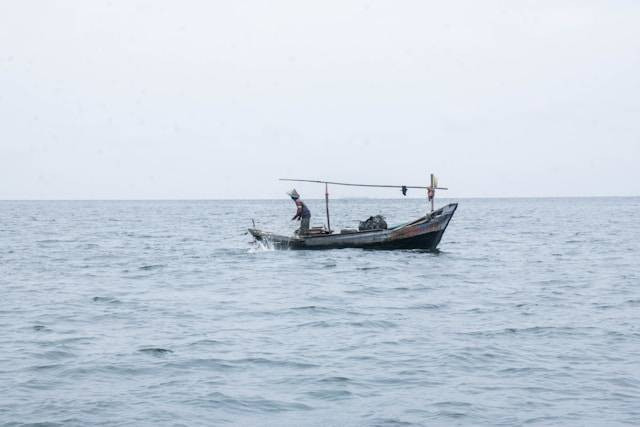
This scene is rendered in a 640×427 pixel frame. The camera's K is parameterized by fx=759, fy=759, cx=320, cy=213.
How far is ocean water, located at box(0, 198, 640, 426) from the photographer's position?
9.39 metres

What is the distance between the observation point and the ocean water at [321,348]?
9.39 m

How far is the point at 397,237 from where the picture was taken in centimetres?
2939

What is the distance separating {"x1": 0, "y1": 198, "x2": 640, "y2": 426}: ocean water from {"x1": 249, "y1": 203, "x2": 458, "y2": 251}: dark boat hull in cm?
380

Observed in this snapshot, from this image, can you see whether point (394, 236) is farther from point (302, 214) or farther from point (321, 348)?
point (321, 348)

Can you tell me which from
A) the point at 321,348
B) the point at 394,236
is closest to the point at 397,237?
the point at 394,236

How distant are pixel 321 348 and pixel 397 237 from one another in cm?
1690

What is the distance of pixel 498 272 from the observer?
2539cm

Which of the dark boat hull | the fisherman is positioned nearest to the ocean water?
the dark boat hull

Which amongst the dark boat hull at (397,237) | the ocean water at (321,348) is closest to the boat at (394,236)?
the dark boat hull at (397,237)

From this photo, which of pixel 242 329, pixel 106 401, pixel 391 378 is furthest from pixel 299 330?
pixel 106 401

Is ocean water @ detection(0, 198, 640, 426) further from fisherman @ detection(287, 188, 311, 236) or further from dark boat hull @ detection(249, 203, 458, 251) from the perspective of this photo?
fisherman @ detection(287, 188, 311, 236)

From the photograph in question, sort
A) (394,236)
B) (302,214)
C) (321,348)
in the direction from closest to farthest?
(321,348)
(394,236)
(302,214)

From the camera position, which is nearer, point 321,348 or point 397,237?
point 321,348

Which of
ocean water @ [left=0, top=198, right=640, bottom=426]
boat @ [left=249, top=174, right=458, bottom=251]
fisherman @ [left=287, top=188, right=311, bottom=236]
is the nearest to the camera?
ocean water @ [left=0, top=198, right=640, bottom=426]
